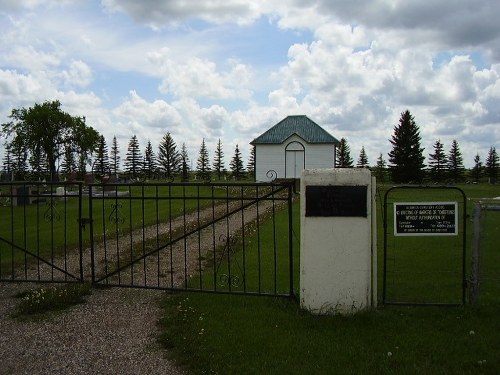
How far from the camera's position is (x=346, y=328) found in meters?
5.24

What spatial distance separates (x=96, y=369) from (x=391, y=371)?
270 centimetres

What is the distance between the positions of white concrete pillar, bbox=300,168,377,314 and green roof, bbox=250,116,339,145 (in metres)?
35.8

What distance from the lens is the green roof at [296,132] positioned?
4138 centimetres

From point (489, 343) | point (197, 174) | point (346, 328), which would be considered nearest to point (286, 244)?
point (346, 328)

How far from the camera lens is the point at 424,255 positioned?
9.87 metres

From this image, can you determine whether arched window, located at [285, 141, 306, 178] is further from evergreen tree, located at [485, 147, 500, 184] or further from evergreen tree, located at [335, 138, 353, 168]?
evergreen tree, located at [485, 147, 500, 184]

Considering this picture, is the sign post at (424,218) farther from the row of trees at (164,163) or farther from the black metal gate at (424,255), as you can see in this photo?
the row of trees at (164,163)

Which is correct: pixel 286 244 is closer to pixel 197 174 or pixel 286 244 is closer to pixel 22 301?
pixel 22 301

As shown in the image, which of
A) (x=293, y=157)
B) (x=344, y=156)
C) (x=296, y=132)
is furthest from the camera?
(x=344, y=156)

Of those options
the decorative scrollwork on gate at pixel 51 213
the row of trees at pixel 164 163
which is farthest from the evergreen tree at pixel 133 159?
the decorative scrollwork on gate at pixel 51 213

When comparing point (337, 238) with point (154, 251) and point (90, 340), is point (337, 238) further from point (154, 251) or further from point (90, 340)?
point (90, 340)

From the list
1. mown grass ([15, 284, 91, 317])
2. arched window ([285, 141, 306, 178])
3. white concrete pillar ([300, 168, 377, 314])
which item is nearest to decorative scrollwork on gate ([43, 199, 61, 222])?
mown grass ([15, 284, 91, 317])

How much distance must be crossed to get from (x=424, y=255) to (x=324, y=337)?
18.7 ft

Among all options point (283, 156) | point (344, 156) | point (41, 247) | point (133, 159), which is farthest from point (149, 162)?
Result: point (41, 247)
